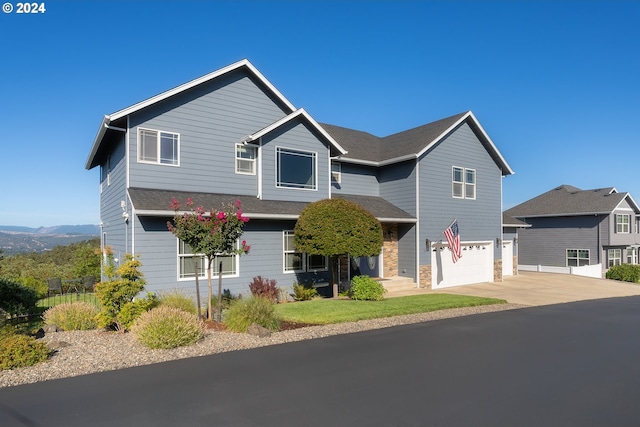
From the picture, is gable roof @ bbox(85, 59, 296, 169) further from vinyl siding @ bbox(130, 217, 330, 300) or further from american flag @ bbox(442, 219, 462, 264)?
american flag @ bbox(442, 219, 462, 264)

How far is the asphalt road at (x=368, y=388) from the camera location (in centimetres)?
527

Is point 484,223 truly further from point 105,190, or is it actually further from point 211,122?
point 105,190

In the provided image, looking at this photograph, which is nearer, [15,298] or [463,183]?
[15,298]

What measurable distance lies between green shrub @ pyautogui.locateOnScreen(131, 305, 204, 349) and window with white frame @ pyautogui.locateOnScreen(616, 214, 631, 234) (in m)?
34.1

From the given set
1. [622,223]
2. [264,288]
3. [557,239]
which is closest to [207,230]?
[264,288]

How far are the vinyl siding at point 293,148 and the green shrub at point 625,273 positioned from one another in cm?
2299

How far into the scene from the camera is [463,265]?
2186cm

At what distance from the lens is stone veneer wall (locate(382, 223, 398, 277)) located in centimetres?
2003

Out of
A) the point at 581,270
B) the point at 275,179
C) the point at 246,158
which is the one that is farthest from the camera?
the point at 581,270

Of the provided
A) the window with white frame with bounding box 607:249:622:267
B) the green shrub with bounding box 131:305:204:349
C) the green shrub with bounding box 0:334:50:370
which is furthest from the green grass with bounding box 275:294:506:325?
the window with white frame with bounding box 607:249:622:267

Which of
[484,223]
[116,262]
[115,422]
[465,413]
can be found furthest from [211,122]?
[484,223]

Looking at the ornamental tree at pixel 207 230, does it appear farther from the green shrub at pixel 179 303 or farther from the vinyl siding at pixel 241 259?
the vinyl siding at pixel 241 259

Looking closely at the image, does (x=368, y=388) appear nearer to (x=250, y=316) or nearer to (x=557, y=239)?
(x=250, y=316)

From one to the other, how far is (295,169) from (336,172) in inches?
136
